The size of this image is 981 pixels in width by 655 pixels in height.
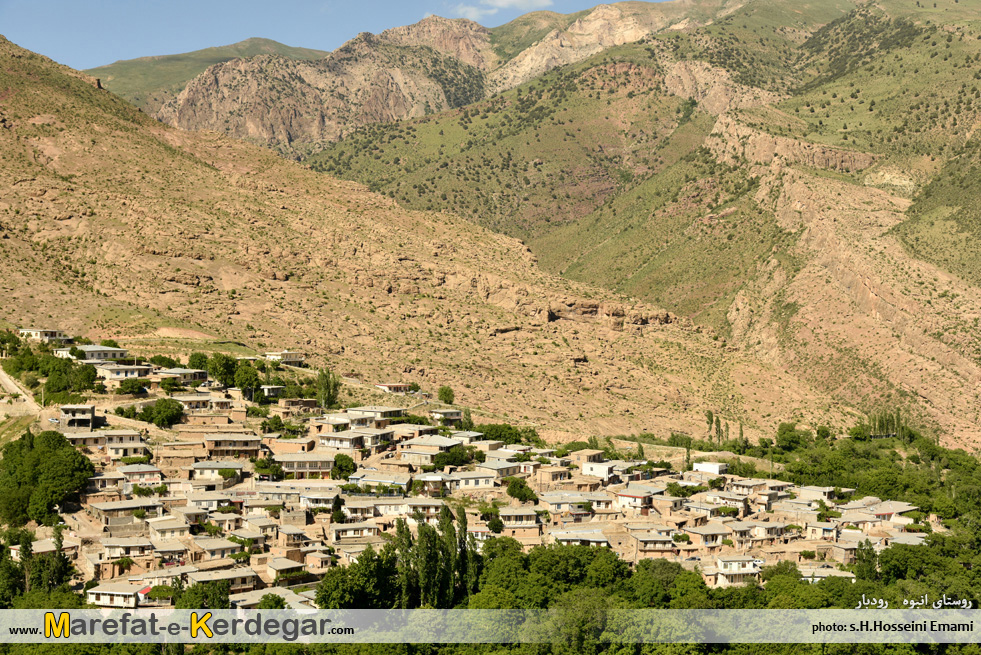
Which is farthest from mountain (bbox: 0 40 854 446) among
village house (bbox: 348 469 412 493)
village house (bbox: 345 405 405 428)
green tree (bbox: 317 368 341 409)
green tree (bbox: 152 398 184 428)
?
village house (bbox: 348 469 412 493)

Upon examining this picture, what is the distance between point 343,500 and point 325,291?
53908mm

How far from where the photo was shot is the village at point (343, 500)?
74.9 metres

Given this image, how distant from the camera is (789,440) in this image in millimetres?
126062

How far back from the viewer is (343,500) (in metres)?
84.6

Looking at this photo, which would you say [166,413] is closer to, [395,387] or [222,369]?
[222,369]

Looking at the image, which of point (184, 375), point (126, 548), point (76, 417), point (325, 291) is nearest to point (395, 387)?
point (184, 375)

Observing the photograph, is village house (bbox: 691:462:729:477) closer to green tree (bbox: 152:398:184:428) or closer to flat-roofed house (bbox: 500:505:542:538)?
flat-roofed house (bbox: 500:505:542:538)

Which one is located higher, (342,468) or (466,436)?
(466,436)

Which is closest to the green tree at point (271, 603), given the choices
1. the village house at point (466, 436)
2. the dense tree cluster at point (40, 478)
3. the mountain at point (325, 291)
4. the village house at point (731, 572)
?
the dense tree cluster at point (40, 478)

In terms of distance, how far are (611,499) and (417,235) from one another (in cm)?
6817

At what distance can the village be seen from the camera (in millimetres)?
74938

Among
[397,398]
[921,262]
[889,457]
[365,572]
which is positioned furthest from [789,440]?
[365,572]

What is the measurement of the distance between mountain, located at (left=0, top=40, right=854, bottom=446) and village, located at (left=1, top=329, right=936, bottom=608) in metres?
15.2

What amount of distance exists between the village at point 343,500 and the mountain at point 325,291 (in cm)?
1521
